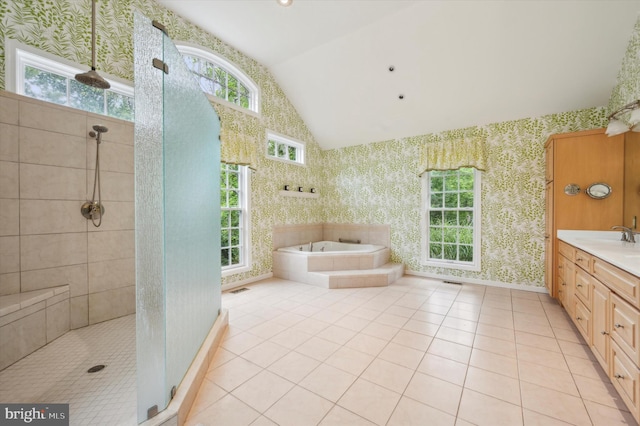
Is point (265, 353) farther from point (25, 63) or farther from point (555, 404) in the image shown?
point (25, 63)

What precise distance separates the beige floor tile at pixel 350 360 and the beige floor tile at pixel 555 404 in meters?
0.98

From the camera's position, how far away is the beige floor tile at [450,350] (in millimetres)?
2029

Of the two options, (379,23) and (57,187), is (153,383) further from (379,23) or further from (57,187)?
(379,23)

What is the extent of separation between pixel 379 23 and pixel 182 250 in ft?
11.6

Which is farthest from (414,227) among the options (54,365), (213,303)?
(54,365)

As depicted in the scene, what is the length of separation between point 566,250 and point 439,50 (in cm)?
280

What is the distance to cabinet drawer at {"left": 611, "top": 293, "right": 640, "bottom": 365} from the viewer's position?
1.32m

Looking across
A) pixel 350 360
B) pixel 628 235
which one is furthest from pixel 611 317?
pixel 350 360

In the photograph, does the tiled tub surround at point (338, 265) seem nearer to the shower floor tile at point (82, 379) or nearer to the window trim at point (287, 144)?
the window trim at point (287, 144)

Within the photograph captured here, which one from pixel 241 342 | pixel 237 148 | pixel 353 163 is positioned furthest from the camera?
pixel 353 163

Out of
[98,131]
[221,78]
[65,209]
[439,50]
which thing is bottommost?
[65,209]

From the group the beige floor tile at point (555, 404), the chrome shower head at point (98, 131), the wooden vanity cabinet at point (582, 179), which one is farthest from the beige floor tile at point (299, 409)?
the wooden vanity cabinet at point (582, 179)

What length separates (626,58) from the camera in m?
2.77

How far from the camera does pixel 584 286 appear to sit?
2123 millimetres
